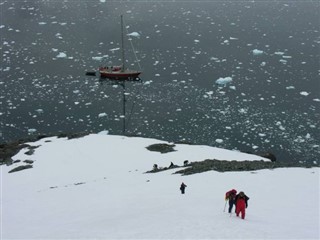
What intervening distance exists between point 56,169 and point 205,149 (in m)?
11.6

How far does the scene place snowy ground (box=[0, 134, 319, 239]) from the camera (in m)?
17.1

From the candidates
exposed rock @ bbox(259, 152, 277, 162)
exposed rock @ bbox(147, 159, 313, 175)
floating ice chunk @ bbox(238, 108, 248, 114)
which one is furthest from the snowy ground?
floating ice chunk @ bbox(238, 108, 248, 114)

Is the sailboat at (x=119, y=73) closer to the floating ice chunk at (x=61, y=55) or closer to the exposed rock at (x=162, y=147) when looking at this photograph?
the floating ice chunk at (x=61, y=55)

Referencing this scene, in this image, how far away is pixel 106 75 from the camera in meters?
51.4

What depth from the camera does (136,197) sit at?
2408 centimetres

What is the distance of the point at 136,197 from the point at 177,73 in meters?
29.7

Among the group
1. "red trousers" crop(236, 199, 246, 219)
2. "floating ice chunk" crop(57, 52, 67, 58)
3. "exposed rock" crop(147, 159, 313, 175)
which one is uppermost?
"floating ice chunk" crop(57, 52, 67, 58)

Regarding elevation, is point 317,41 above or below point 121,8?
below

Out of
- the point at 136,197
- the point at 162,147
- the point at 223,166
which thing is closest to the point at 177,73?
the point at 162,147

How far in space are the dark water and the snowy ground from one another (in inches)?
225

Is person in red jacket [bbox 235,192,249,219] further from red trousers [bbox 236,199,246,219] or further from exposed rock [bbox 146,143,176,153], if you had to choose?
exposed rock [bbox 146,143,176,153]

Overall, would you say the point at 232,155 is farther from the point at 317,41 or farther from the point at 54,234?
the point at 317,41

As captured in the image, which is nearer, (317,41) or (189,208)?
(189,208)

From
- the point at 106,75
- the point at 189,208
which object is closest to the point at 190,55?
the point at 106,75
